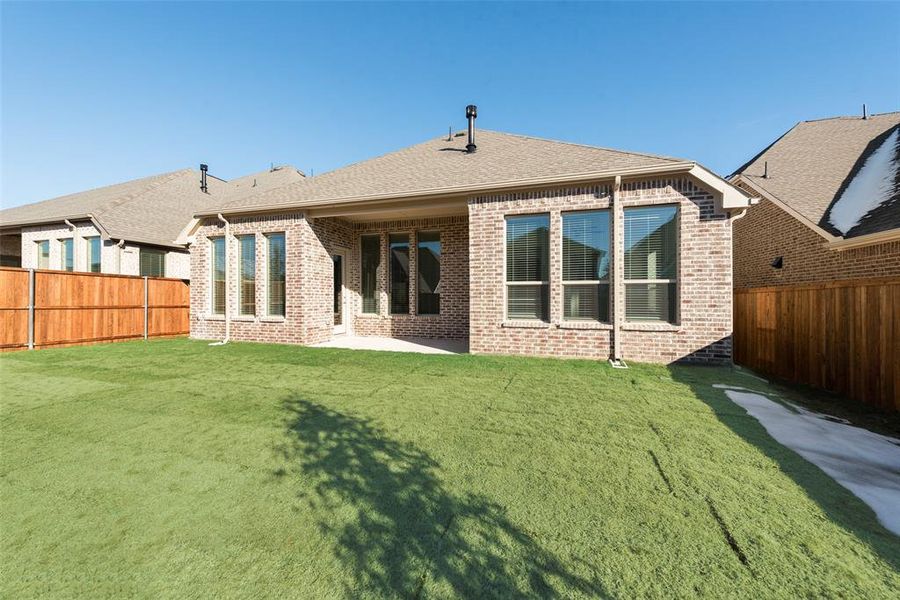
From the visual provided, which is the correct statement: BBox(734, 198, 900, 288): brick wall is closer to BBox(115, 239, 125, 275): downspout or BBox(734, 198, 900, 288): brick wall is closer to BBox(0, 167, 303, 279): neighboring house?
BBox(0, 167, 303, 279): neighboring house

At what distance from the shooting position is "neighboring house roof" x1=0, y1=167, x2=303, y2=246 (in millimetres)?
12250

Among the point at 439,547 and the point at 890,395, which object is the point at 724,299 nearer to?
the point at 890,395

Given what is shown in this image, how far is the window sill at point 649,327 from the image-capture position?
6.53 m

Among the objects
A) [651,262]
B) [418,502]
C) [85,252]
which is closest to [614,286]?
[651,262]

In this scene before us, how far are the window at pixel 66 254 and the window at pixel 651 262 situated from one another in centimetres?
1854

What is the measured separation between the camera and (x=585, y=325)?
274 inches

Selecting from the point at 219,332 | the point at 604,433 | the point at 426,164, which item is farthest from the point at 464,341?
the point at 219,332

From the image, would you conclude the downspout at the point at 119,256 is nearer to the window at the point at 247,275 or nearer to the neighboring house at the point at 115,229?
the neighboring house at the point at 115,229

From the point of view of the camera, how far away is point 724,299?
248 inches

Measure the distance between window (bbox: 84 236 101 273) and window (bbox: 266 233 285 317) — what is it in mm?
8330

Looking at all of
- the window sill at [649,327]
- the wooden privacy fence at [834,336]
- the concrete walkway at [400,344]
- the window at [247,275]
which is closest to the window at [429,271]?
the concrete walkway at [400,344]

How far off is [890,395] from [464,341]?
738cm

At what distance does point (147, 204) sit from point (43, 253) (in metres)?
4.13

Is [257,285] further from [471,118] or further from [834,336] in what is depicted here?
[834,336]
